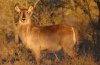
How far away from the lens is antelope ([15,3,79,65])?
9148 millimetres

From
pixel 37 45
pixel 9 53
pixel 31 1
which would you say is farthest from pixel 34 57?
pixel 31 1

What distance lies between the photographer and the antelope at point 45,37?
30.0 ft

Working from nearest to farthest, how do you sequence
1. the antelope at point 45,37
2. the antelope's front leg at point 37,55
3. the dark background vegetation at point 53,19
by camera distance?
the antelope's front leg at point 37,55
the antelope at point 45,37
the dark background vegetation at point 53,19

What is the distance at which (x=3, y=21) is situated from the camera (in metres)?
12.6

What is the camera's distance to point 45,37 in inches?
378

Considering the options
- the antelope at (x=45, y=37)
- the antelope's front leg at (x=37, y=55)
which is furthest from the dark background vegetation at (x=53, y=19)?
the antelope's front leg at (x=37, y=55)

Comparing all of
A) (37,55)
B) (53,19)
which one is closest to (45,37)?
(37,55)

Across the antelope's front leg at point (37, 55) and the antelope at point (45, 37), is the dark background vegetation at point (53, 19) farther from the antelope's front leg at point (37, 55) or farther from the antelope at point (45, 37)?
the antelope's front leg at point (37, 55)

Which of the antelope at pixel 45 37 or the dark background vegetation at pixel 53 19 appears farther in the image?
the dark background vegetation at pixel 53 19

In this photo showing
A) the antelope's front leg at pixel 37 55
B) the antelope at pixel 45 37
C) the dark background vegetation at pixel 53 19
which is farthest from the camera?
the dark background vegetation at pixel 53 19

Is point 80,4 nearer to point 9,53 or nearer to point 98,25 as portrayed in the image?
point 98,25

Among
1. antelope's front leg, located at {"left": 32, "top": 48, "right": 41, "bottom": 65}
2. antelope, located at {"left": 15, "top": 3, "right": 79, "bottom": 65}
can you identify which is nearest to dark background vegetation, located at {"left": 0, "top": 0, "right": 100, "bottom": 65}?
antelope, located at {"left": 15, "top": 3, "right": 79, "bottom": 65}

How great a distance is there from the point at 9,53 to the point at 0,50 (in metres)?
0.59

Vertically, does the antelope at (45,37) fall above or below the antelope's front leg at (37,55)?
above
